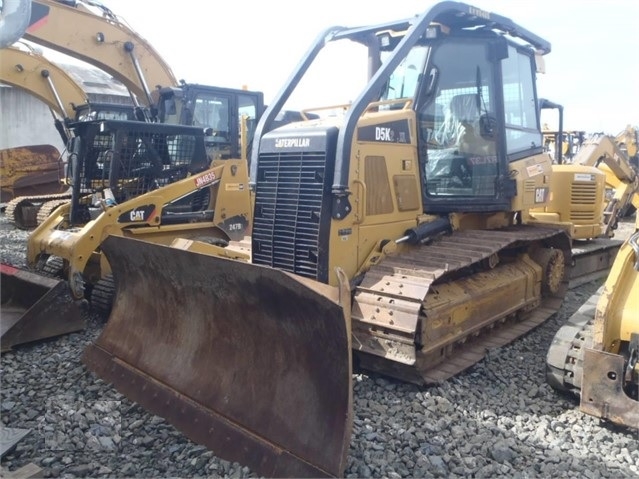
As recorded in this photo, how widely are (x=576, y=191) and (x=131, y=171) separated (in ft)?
19.4

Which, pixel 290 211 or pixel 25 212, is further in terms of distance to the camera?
pixel 25 212

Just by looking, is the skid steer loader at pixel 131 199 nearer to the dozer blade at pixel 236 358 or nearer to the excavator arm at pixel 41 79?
the dozer blade at pixel 236 358

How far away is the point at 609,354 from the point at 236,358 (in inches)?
88.0

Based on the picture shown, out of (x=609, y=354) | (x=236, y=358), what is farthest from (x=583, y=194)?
(x=236, y=358)

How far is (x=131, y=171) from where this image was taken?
684 cm

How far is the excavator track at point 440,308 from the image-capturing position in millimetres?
3906

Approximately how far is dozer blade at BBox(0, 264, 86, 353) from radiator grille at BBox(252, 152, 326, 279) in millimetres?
1916

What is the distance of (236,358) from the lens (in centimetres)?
368

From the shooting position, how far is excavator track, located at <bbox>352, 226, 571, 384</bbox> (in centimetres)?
391

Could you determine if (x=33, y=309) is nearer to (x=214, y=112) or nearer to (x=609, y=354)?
(x=214, y=112)

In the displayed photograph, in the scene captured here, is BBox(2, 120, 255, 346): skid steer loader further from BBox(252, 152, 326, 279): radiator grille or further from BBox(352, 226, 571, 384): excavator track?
BBox(352, 226, 571, 384): excavator track

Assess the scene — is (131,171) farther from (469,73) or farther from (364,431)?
(364,431)

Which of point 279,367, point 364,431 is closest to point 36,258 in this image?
point 279,367

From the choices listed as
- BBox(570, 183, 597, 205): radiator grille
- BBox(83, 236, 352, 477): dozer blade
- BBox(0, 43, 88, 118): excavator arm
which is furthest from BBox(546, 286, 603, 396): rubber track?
BBox(0, 43, 88, 118): excavator arm
